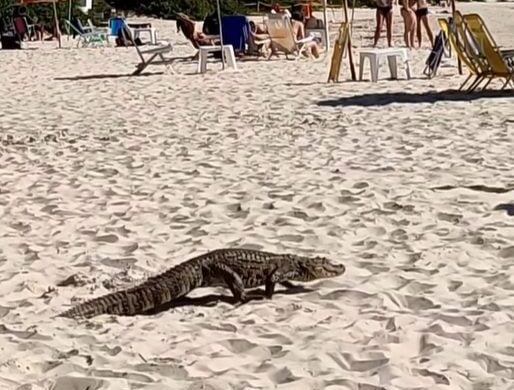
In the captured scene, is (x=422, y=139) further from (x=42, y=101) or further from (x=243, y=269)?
(x=42, y=101)

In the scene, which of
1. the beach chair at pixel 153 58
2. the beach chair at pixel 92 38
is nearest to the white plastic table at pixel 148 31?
the beach chair at pixel 92 38

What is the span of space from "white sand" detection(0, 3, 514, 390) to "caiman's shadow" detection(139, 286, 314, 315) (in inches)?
2.6

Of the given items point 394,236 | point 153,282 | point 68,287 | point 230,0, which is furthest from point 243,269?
point 230,0

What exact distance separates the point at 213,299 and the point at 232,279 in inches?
6.1

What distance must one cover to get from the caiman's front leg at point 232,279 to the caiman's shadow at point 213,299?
32mm

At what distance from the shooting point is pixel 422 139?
28.8 feet

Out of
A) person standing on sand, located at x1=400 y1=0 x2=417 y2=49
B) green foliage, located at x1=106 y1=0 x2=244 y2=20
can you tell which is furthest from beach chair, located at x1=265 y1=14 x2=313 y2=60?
green foliage, located at x1=106 y1=0 x2=244 y2=20

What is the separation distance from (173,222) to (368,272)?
160cm

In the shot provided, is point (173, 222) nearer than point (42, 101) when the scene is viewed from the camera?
Yes

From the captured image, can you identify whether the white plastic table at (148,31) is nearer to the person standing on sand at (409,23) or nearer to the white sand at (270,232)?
the person standing on sand at (409,23)

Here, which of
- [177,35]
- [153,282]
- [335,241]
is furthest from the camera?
[177,35]

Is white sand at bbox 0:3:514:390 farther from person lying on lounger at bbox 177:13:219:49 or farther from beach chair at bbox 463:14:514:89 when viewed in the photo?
person lying on lounger at bbox 177:13:219:49

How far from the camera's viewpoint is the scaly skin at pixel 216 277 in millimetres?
4492

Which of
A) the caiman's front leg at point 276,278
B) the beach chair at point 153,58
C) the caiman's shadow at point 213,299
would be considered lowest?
the beach chair at point 153,58
